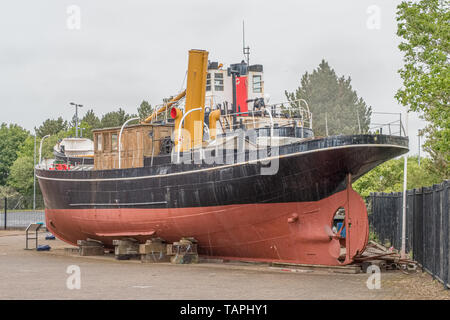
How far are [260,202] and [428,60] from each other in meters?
10.1

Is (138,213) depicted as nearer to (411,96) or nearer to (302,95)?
(411,96)

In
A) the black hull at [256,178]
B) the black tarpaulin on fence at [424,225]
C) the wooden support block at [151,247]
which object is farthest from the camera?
the wooden support block at [151,247]

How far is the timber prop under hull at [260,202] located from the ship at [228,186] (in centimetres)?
3

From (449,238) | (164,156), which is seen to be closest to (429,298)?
(449,238)

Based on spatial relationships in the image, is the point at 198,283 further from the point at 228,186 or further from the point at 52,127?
the point at 52,127

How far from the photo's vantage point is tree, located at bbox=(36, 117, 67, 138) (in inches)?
3976

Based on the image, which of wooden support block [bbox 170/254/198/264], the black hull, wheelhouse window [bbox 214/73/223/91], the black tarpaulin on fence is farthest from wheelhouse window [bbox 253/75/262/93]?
wooden support block [bbox 170/254/198/264]

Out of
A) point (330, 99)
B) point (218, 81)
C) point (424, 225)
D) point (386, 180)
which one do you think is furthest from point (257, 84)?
point (330, 99)

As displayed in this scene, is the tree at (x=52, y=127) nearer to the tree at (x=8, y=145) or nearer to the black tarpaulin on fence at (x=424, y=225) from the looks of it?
the tree at (x=8, y=145)

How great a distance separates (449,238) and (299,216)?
512 cm

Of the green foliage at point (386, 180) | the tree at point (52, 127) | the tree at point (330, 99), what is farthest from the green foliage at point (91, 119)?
the green foliage at point (386, 180)

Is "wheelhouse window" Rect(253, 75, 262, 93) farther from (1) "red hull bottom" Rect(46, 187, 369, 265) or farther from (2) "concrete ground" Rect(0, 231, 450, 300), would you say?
(2) "concrete ground" Rect(0, 231, 450, 300)

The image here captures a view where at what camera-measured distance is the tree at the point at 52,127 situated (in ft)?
331
